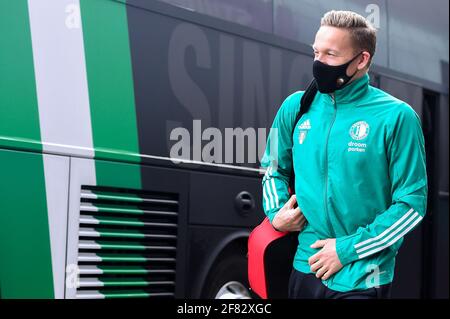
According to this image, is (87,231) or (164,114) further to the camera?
(164,114)

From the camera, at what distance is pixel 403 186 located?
3213 mm

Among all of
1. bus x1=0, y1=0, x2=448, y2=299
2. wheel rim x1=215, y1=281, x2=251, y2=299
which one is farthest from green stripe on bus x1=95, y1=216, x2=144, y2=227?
wheel rim x1=215, y1=281, x2=251, y2=299

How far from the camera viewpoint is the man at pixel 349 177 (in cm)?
323

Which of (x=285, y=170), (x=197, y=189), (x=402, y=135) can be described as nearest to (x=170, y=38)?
(x=197, y=189)

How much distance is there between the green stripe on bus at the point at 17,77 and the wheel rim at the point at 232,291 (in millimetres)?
1955

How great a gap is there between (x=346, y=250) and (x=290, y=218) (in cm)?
25

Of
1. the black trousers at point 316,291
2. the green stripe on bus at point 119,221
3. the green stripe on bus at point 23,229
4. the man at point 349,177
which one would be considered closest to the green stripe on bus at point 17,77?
the green stripe on bus at point 23,229

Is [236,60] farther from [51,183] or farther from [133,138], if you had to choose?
[51,183]

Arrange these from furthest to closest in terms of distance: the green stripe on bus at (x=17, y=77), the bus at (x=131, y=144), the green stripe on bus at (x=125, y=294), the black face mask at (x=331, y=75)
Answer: the green stripe on bus at (x=125, y=294) → the bus at (x=131, y=144) → the green stripe on bus at (x=17, y=77) → the black face mask at (x=331, y=75)

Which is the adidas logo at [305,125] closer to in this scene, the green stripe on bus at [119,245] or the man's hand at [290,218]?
the man's hand at [290,218]

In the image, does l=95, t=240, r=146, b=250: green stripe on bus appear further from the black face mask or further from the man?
the black face mask

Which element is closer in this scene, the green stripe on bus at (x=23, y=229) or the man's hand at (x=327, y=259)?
the man's hand at (x=327, y=259)

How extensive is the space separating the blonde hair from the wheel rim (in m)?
3.11
